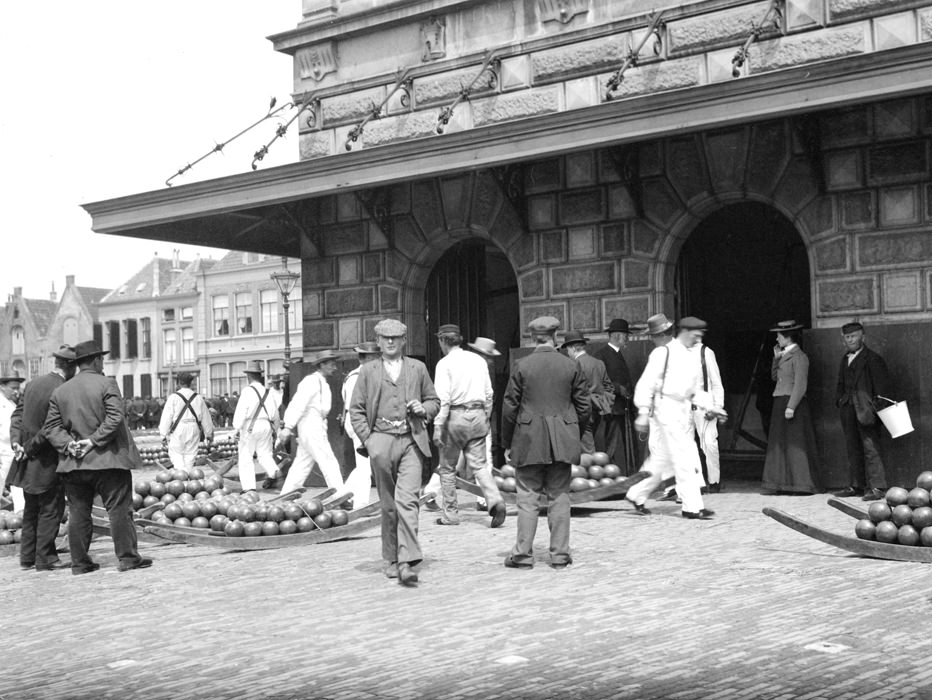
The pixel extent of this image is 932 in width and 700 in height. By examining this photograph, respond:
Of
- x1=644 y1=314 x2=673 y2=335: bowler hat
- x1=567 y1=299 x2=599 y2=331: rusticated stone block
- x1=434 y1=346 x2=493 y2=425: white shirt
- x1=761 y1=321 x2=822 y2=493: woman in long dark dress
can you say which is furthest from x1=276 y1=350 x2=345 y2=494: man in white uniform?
x1=761 y1=321 x2=822 y2=493: woman in long dark dress

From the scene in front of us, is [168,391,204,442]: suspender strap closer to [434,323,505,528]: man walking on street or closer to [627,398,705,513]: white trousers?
[434,323,505,528]: man walking on street

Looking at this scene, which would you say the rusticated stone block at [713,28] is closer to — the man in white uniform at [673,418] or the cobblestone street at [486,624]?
the man in white uniform at [673,418]

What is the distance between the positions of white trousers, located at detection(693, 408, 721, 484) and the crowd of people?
3 centimetres

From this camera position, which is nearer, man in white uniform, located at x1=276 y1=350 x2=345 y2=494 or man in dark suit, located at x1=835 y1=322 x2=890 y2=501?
man in dark suit, located at x1=835 y1=322 x2=890 y2=501

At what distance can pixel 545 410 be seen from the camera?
9.13 metres

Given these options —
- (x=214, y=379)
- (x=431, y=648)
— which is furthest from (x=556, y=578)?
(x=214, y=379)

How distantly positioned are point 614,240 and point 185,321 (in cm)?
5455

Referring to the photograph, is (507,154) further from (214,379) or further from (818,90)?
(214,379)

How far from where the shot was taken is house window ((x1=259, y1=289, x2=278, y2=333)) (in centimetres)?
6072

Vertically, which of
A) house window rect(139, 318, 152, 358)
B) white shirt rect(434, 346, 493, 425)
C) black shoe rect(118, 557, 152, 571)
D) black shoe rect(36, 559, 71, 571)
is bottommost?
black shoe rect(36, 559, 71, 571)

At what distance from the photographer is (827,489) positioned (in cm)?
1348

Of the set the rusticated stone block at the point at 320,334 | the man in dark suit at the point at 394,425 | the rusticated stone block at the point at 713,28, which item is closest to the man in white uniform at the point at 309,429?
the rusticated stone block at the point at 320,334

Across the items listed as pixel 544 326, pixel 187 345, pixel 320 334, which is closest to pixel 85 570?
pixel 544 326

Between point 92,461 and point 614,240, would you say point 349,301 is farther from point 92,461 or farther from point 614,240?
point 92,461
